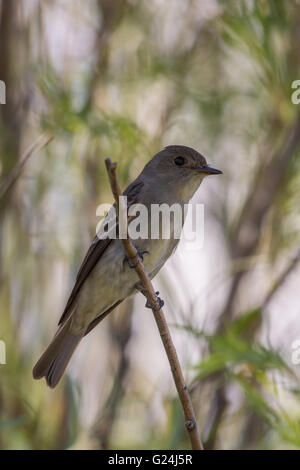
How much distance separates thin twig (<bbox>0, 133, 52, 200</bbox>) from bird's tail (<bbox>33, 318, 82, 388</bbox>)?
0.75 metres

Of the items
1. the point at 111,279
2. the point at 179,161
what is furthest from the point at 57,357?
the point at 179,161

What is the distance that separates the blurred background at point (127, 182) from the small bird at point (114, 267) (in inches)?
8.1

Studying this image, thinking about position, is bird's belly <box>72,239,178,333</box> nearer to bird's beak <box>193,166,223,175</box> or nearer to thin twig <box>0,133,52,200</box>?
bird's beak <box>193,166,223,175</box>

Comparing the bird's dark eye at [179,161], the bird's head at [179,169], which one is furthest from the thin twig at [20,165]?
the bird's dark eye at [179,161]

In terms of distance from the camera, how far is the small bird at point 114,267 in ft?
11.3

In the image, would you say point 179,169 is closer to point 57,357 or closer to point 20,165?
point 20,165

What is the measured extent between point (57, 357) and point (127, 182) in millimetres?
1140

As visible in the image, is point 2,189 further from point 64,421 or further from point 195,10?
point 195,10

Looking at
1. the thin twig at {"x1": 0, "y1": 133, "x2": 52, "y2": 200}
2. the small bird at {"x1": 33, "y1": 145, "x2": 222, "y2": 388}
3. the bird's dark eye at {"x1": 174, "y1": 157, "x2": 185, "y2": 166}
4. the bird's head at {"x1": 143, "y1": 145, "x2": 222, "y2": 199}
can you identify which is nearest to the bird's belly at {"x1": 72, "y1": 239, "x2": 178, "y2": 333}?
the small bird at {"x1": 33, "y1": 145, "x2": 222, "y2": 388}

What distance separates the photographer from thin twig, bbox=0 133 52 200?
3.21 m

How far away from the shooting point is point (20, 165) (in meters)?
3.23

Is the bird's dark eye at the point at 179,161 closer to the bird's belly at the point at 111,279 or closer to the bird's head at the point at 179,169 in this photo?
the bird's head at the point at 179,169

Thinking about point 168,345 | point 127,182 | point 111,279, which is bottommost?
point 168,345
